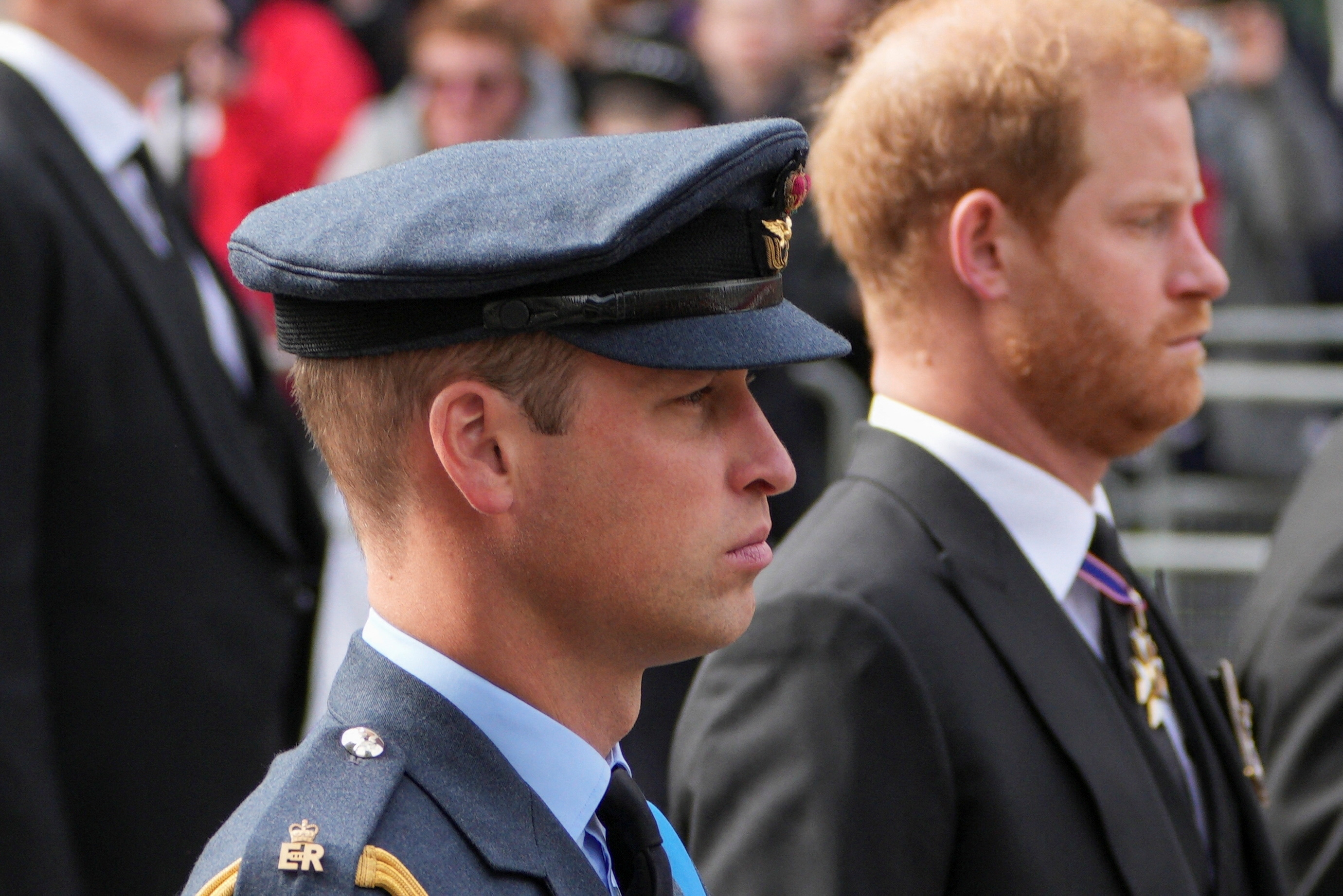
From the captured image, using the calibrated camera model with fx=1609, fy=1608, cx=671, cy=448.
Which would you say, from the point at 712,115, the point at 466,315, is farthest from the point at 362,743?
the point at 712,115

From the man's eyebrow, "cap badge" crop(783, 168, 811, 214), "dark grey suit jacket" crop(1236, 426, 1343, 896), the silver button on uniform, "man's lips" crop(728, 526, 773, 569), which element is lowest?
"dark grey suit jacket" crop(1236, 426, 1343, 896)

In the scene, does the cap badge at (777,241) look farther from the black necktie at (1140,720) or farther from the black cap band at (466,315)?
the black necktie at (1140,720)

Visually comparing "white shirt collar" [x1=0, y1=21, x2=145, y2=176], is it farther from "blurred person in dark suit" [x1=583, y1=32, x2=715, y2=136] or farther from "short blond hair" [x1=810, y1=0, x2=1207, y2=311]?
"blurred person in dark suit" [x1=583, y1=32, x2=715, y2=136]

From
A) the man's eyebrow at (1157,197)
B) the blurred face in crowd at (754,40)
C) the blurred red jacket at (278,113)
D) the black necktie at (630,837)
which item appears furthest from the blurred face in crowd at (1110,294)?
the blurred face in crowd at (754,40)

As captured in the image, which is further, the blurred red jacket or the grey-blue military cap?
the blurred red jacket

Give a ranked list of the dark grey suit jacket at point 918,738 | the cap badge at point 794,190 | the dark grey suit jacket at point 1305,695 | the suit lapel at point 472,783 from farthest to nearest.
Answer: the dark grey suit jacket at point 1305,695, the dark grey suit jacket at point 918,738, the cap badge at point 794,190, the suit lapel at point 472,783

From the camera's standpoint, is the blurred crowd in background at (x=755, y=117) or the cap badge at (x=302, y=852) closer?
the cap badge at (x=302, y=852)

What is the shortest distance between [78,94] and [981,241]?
181 cm

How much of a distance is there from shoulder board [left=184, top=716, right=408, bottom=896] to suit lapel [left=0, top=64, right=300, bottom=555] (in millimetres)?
1568

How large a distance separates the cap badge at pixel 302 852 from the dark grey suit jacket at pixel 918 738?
0.84 metres

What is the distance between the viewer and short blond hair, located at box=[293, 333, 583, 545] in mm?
1579

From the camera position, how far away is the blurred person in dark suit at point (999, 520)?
2133mm

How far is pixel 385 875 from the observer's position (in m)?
1.42

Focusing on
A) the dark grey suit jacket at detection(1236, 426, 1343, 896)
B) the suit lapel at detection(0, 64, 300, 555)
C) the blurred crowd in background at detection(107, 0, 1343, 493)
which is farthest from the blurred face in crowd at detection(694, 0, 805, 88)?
the dark grey suit jacket at detection(1236, 426, 1343, 896)
